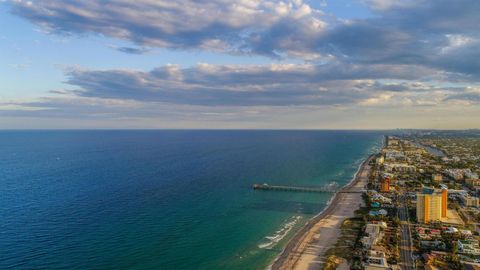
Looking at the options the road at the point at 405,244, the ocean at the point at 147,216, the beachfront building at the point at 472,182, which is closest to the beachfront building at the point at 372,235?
the road at the point at 405,244

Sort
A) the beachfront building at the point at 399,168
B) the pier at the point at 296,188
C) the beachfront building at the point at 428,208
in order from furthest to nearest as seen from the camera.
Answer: the beachfront building at the point at 399,168
the pier at the point at 296,188
the beachfront building at the point at 428,208

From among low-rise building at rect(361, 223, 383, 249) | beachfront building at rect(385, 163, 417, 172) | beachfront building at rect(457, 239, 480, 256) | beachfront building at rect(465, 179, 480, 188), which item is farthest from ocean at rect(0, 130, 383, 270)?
beachfront building at rect(465, 179, 480, 188)

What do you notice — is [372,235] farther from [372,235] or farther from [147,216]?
[147,216]

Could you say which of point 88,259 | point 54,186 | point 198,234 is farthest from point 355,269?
point 54,186

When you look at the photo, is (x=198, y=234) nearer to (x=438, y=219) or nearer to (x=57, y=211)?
(x=57, y=211)

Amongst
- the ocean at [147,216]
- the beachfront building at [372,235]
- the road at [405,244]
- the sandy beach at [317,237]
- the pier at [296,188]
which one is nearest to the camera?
the road at [405,244]

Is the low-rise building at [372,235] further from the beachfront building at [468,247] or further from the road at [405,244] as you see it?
the beachfront building at [468,247]
